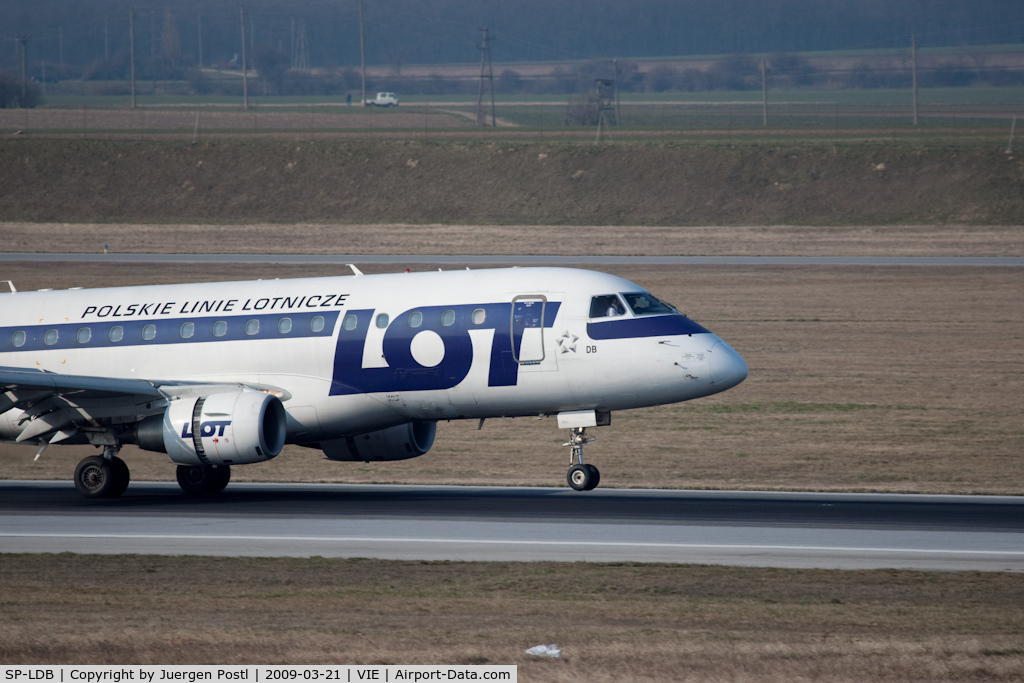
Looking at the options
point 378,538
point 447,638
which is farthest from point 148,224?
point 447,638

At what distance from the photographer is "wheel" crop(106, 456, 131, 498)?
24.9 meters

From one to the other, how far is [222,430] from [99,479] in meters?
3.70

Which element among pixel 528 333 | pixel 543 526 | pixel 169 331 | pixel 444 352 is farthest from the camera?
pixel 169 331

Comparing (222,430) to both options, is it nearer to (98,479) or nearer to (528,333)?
(98,479)

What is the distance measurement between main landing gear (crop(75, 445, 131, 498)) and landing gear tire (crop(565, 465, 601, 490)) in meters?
9.28

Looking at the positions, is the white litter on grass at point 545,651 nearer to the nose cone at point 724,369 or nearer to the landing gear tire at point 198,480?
the nose cone at point 724,369

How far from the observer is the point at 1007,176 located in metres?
81.1

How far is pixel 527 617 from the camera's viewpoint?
46.8 ft

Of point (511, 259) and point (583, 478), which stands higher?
point (511, 259)

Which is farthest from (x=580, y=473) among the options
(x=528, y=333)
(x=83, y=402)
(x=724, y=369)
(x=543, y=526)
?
(x=83, y=402)

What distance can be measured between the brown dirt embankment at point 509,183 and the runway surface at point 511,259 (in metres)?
13.9

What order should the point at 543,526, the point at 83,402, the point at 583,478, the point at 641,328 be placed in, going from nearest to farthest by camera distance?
the point at 543,526 < the point at 641,328 < the point at 583,478 < the point at 83,402

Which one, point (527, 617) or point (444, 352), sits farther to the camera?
point (444, 352)

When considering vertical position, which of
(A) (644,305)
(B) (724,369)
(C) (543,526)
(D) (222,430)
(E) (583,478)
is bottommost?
(C) (543,526)
